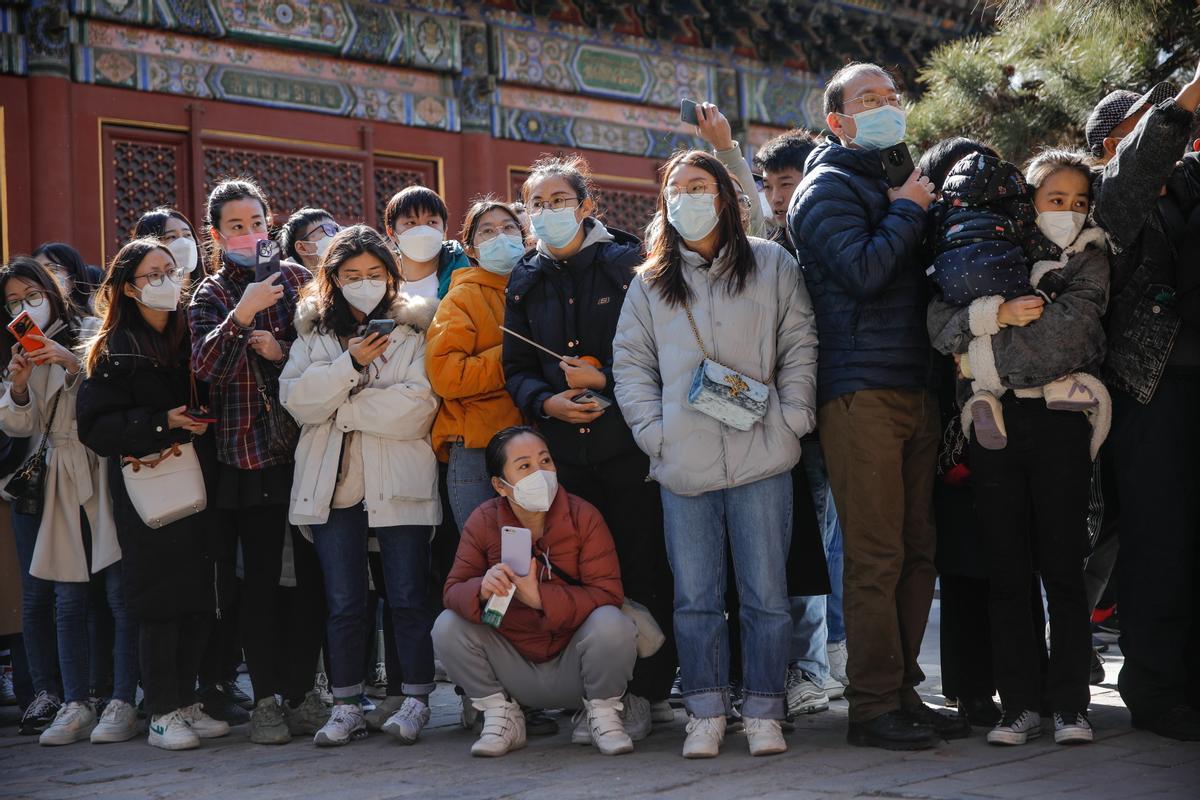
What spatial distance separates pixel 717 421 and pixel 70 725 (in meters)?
2.65

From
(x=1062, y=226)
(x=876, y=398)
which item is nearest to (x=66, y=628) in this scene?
(x=876, y=398)

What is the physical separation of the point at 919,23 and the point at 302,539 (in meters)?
9.98

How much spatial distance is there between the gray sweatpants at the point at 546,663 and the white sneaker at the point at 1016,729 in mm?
1111

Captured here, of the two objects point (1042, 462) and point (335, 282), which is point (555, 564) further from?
point (1042, 462)

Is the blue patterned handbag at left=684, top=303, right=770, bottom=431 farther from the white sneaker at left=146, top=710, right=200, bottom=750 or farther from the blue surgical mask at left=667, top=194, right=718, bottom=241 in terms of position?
the white sneaker at left=146, top=710, right=200, bottom=750

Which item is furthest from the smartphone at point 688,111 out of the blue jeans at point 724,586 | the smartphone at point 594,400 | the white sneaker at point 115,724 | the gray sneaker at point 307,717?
the white sneaker at point 115,724

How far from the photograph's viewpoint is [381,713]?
15.9 ft

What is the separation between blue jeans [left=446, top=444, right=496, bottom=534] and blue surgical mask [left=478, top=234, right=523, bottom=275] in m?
0.68

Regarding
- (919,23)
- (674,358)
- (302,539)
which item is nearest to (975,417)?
(674,358)

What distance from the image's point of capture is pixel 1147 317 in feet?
13.7

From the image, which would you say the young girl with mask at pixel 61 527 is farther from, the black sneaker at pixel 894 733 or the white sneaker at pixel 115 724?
the black sneaker at pixel 894 733

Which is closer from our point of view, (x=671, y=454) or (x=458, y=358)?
(x=671, y=454)

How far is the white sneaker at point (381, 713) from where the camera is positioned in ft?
15.9

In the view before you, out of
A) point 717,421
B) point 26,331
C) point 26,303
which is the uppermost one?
point 26,303
